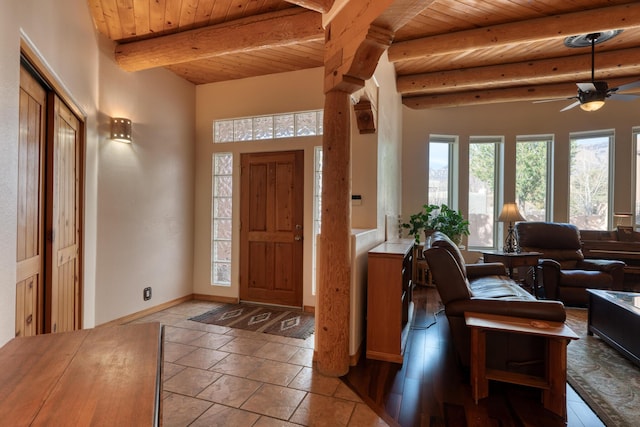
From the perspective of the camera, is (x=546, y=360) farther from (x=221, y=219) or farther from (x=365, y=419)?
(x=221, y=219)

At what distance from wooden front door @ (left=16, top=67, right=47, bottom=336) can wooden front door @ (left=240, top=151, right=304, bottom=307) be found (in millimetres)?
2461

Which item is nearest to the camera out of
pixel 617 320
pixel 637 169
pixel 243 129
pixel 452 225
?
pixel 617 320

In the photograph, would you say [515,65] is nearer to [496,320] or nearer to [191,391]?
[496,320]

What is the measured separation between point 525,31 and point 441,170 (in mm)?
3075

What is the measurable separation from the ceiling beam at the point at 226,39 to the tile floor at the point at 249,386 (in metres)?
2.87

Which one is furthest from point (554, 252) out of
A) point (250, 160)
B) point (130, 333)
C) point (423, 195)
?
point (130, 333)

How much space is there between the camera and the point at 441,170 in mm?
6375

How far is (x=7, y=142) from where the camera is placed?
156 cm

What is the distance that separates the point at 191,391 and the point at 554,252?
4.90 m

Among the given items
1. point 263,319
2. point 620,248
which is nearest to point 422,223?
point 620,248

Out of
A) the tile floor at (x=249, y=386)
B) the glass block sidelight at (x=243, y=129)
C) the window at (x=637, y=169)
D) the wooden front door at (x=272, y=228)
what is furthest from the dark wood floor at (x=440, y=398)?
the window at (x=637, y=169)

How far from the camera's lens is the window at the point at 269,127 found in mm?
4314

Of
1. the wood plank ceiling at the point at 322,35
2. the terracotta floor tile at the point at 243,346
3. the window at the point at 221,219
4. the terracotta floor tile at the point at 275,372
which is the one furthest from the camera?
the window at the point at 221,219

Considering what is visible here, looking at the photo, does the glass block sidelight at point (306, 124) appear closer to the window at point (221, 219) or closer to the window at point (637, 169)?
the window at point (221, 219)
